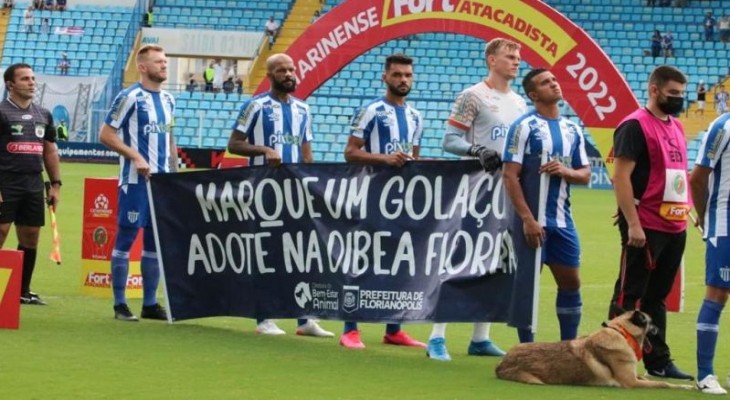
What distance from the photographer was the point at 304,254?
34.7 ft

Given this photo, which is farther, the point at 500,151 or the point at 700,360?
the point at 500,151

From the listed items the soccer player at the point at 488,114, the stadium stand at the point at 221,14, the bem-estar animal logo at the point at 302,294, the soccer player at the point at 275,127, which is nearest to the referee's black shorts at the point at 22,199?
the soccer player at the point at 275,127

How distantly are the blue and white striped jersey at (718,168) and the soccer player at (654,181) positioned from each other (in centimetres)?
35

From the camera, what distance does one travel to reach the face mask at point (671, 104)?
29.1ft

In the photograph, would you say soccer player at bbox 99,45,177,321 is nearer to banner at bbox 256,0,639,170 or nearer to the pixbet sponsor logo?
the pixbet sponsor logo

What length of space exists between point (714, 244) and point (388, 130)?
2769 mm

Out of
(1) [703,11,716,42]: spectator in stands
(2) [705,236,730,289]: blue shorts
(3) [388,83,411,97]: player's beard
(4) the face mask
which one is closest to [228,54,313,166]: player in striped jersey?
(3) [388,83,411,97]: player's beard

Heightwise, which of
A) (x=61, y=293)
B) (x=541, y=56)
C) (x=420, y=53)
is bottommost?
(x=61, y=293)

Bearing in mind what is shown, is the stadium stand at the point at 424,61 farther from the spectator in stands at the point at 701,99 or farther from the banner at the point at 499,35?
→ the banner at the point at 499,35

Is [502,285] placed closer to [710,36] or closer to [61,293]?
[61,293]

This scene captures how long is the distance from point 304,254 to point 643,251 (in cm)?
267

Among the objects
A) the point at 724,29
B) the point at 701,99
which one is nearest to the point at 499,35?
the point at 701,99

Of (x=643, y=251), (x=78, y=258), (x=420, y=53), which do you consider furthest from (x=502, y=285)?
(x=420, y=53)

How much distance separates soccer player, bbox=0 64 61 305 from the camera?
1231 cm
